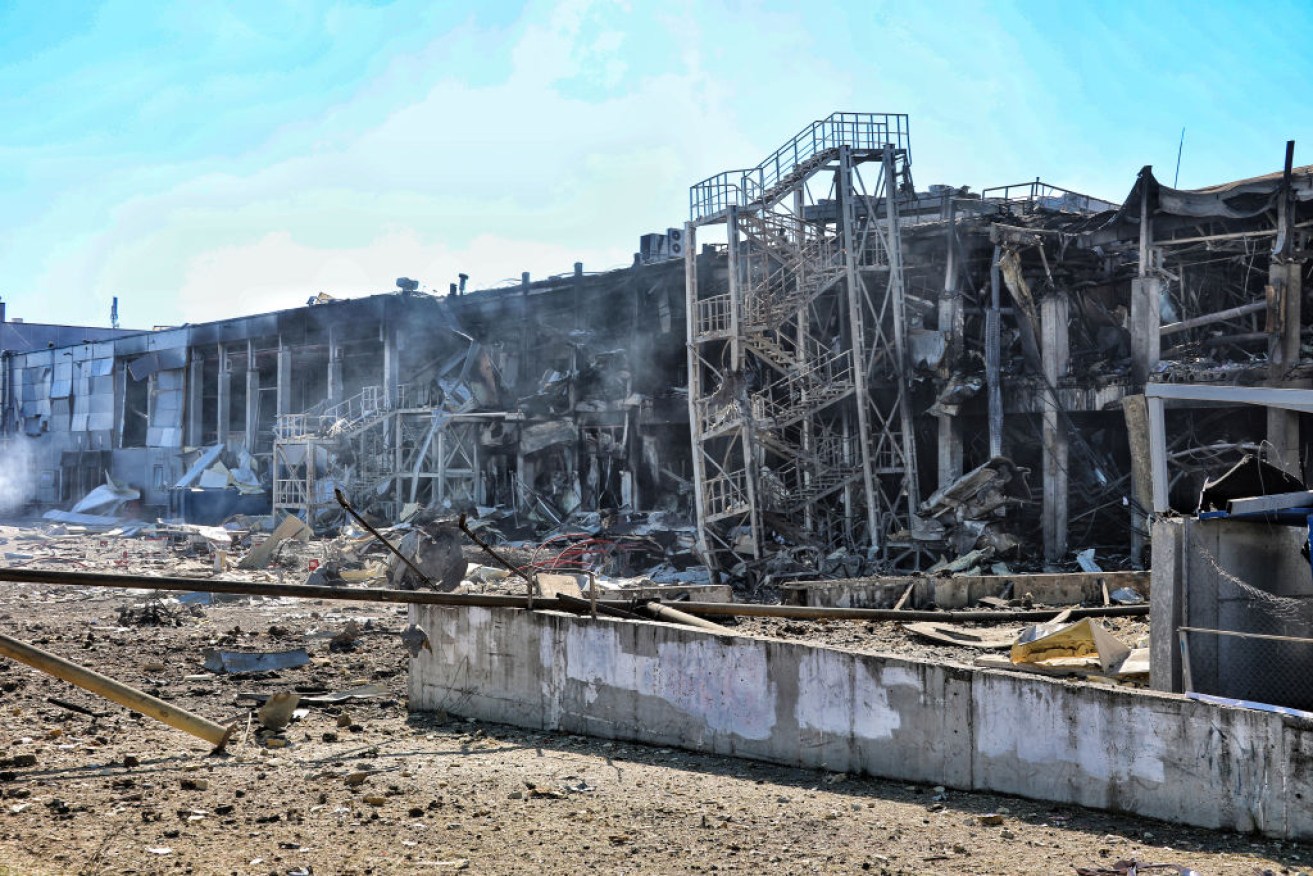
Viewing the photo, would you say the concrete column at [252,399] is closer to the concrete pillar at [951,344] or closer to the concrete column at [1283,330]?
the concrete pillar at [951,344]

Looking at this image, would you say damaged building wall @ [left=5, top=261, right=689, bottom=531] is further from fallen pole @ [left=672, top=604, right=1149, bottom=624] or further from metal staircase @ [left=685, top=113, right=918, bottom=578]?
fallen pole @ [left=672, top=604, right=1149, bottom=624]

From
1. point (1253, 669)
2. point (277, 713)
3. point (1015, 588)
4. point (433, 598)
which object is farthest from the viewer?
point (1015, 588)

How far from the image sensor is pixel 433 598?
9258 millimetres

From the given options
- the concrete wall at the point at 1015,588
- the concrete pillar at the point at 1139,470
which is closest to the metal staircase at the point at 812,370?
the concrete pillar at the point at 1139,470

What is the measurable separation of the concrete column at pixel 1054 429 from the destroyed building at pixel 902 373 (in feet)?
0.15

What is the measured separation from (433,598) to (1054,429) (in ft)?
54.1

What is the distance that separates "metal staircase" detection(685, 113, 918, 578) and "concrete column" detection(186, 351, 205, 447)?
29.8 meters

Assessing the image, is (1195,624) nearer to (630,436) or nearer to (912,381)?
(912,381)

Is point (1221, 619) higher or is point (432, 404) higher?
point (432, 404)

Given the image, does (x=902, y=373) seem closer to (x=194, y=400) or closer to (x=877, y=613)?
(x=877, y=613)

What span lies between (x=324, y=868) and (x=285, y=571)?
19457mm

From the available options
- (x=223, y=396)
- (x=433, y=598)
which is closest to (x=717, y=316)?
(x=433, y=598)

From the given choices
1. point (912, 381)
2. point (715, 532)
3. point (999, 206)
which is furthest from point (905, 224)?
point (715, 532)

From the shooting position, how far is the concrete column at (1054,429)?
22.4 meters
